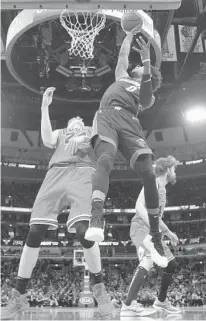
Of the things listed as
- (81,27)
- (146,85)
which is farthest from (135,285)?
(81,27)

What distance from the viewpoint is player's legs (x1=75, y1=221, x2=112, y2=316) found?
349cm

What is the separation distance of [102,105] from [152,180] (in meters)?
0.89

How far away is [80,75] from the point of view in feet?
43.7

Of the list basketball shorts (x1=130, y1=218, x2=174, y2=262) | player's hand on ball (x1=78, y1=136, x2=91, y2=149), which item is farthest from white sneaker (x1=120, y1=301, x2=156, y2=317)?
player's hand on ball (x1=78, y1=136, x2=91, y2=149)

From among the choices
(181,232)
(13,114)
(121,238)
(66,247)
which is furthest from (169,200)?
(13,114)

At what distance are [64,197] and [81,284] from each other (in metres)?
21.3

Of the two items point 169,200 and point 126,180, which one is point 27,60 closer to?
point 126,180

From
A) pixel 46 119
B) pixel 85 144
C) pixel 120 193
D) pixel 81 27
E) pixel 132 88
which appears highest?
pixel 120 193

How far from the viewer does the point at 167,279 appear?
15.3 feet

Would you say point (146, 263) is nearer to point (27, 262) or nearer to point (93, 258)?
point (93, 258)

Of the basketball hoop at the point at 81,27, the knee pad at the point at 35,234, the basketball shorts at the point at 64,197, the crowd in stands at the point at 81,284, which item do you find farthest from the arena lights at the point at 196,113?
the knee pad at the point at 35,234

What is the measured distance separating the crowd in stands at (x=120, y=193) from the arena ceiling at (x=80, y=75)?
10.3m

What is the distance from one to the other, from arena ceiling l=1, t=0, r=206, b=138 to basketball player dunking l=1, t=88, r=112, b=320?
265 inches

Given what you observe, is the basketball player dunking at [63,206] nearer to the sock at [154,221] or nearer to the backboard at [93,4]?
the sock at [154,221]
